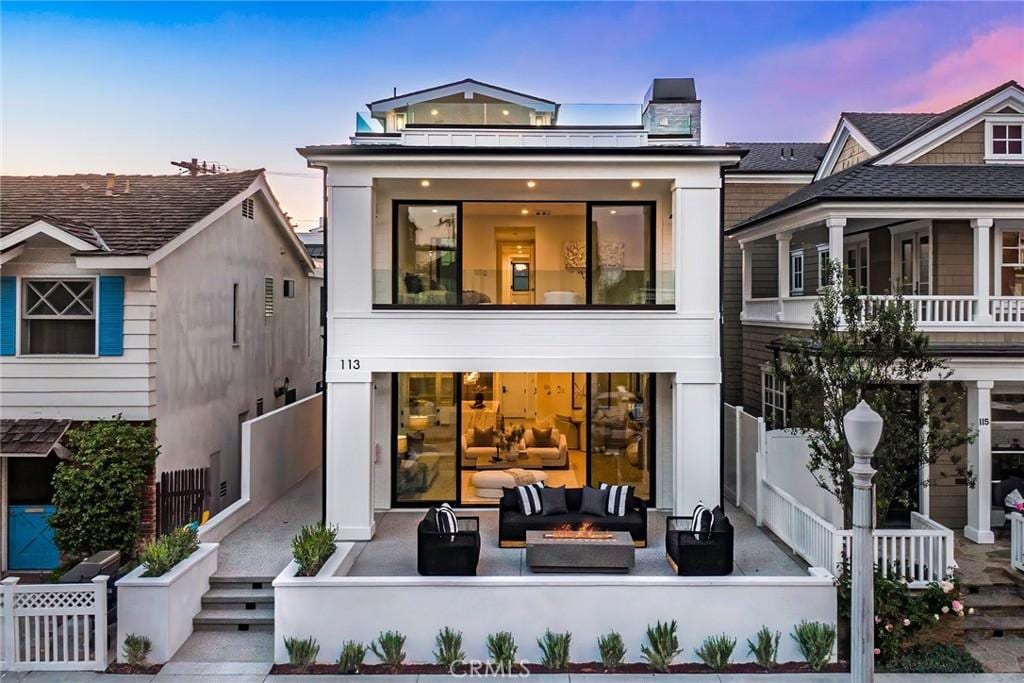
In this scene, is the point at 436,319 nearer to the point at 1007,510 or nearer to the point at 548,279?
the point at 548,279

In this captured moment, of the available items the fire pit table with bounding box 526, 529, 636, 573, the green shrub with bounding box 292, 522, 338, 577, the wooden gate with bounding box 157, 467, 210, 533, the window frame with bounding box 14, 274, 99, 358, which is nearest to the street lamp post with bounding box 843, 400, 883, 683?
the fire pit table with bounding box 526, 529, 636, 573

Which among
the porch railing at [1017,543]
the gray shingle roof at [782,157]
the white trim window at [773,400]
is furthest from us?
the gray shingle roof at [782,157]

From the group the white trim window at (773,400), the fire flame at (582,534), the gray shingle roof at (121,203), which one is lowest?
the fire flame at (582,534)

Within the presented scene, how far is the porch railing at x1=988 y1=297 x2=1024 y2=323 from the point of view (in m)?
12.2

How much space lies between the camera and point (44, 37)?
14.5 metres

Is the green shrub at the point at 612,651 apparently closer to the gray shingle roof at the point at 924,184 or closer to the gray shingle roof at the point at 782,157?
the gray shingle roof at the point at 924,184

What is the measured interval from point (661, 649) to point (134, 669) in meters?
6.70

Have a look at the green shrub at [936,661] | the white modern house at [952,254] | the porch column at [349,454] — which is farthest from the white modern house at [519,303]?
the green shrub at [936,661]

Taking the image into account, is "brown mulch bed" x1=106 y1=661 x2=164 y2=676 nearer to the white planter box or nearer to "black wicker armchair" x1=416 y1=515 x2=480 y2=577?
the white planter box

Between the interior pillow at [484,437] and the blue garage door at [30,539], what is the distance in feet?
25.1

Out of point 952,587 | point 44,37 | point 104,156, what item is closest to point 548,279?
point 952,587

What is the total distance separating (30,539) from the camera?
35.9 ft

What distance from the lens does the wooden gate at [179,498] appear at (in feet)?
36.4

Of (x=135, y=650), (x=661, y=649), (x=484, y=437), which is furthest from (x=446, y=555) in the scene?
(x=484, y=437)
